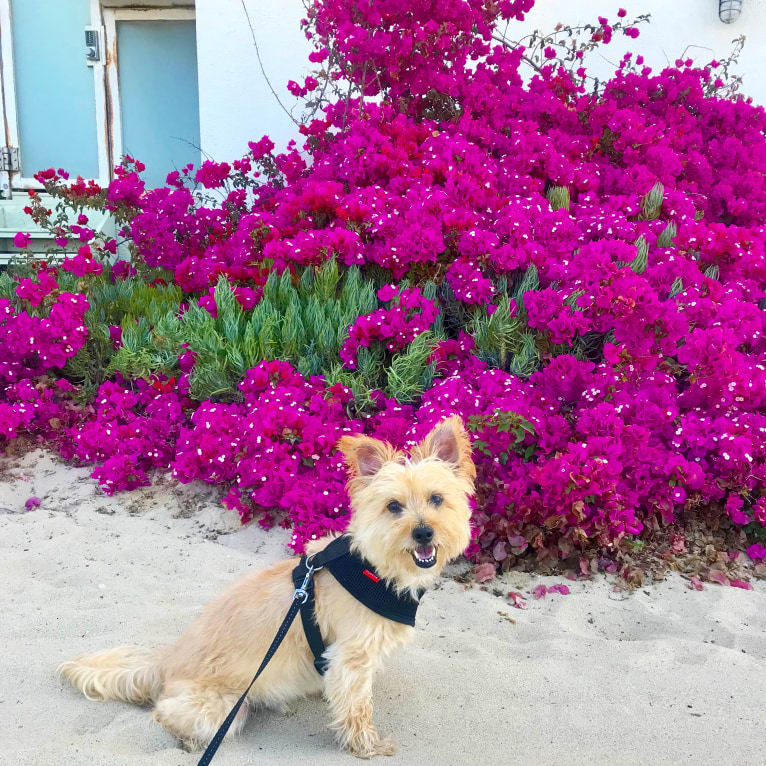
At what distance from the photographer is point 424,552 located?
7.16ft

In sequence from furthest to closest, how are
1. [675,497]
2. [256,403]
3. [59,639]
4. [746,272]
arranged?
[746,272]
[256,403]
[675,497]
[59,639]

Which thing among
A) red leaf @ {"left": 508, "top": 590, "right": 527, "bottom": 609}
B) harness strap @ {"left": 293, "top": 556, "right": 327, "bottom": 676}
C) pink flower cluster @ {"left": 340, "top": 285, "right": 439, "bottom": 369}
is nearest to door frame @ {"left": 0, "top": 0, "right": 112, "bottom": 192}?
pink flower cluster @ {"left": 340, "top": 285, "right": 439, "bottom": 369}

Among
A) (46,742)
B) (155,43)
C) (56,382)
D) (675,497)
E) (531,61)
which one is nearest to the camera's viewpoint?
(46,742)

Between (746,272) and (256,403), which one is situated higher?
(746,272)

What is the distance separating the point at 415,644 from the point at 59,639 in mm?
1580

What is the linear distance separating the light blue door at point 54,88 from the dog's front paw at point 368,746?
804 centimetres

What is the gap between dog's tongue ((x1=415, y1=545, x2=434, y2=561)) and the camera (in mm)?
2176

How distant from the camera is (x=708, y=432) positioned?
153 inches

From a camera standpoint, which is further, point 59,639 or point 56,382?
point 56,382

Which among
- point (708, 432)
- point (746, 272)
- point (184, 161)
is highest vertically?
point (184, 161)

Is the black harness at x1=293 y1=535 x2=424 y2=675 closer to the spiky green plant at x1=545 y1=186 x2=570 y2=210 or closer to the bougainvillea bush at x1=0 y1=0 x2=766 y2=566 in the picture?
the bougainvillea bush at x1=0 y1=0 x2=766 y2=566

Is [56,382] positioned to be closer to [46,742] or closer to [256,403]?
[256,403]

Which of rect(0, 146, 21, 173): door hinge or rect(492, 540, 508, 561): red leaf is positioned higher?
rect(0, 146, 21, 173): door hinge

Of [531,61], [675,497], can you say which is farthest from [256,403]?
[531,61]
